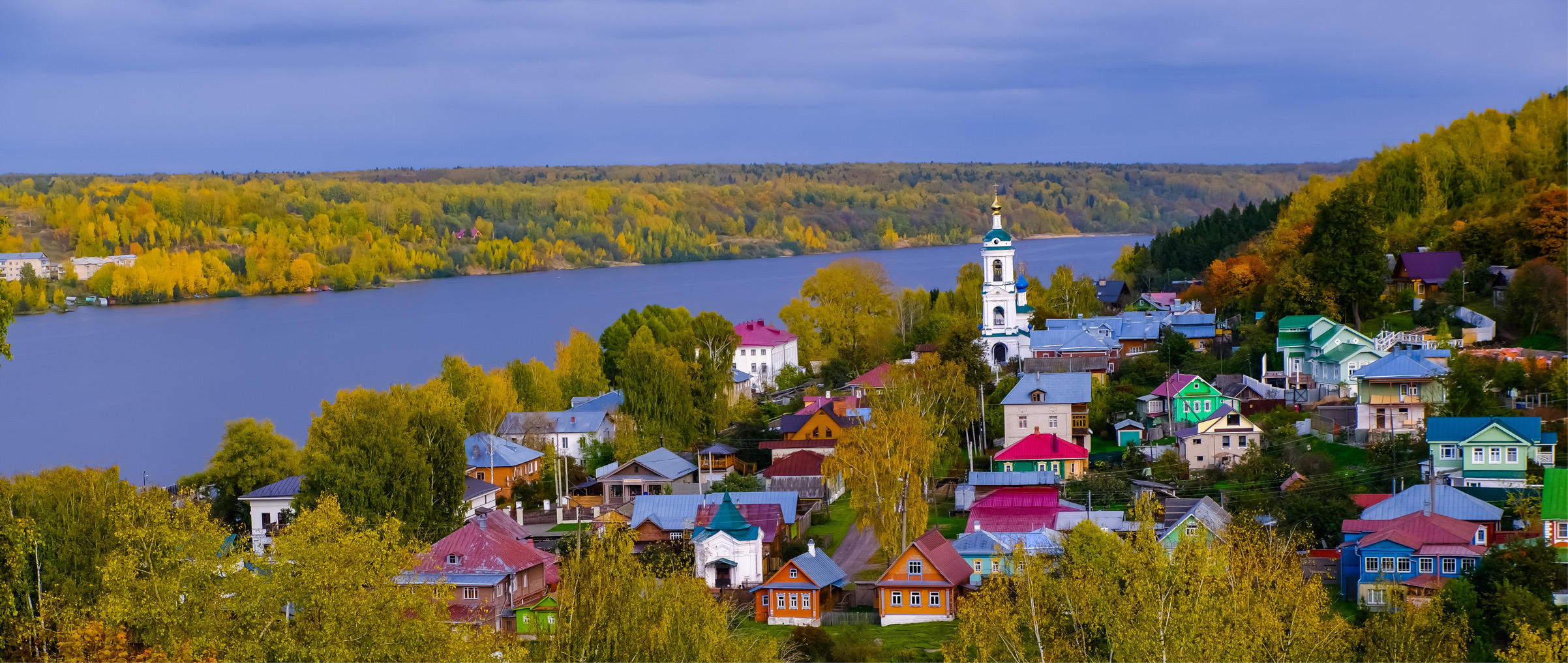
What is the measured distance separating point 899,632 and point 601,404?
16441 millimetres

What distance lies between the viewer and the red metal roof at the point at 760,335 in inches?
1657

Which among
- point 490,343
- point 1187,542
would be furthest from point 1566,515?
point 490,343

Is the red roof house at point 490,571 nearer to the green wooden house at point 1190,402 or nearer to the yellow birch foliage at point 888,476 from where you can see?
the yellow birch foliage at point 888,476

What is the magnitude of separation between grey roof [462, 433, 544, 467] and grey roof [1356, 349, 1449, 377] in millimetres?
15010

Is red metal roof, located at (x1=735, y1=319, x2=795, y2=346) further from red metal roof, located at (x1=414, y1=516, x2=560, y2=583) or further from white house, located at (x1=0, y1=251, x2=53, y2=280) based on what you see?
white house, located at (x1=0, y1=251, x2=53, y2=280)

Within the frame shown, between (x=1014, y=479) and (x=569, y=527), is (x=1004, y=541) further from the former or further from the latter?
(x=569, y=527)

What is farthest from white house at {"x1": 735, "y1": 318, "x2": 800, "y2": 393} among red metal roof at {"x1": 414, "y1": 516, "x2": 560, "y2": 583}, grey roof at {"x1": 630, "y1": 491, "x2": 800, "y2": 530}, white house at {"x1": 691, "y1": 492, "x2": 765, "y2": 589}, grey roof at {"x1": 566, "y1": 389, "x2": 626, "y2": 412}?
red metal roof at {"x1": 414, "y1": 516, "x2": 560, "y2": 583}

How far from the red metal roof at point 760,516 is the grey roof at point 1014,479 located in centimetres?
386

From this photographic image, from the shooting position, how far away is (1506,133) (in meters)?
43.3

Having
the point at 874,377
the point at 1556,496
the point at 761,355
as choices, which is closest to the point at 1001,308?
the point at 874,377

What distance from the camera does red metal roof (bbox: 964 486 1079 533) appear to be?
19.8 metres

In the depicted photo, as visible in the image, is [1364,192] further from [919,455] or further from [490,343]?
[490,343]

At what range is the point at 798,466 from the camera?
2556 centimetres

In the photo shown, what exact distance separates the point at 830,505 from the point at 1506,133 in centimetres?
2946
